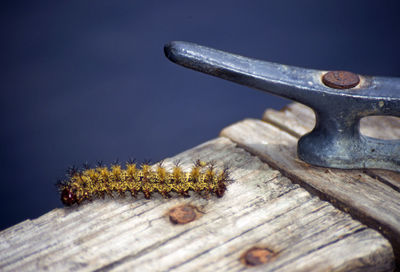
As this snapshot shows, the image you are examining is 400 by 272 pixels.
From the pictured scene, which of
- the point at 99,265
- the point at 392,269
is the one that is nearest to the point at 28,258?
the point at 99,265

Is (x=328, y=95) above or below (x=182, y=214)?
above

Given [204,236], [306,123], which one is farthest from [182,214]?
[306,123]

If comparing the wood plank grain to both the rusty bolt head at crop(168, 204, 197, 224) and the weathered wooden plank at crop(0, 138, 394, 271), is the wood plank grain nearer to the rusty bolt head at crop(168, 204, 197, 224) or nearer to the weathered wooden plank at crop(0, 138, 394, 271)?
the weathered wooden plank at crop(0, 138, 394, 271)

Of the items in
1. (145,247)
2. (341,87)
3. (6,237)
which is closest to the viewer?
(145,247)

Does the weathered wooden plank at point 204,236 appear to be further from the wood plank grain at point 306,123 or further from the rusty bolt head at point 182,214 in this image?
the wood plank grain at point 306,123

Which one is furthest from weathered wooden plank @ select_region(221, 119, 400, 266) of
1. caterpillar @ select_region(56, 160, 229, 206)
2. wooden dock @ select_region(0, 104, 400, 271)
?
caterpillar @ select_region(56, 160, 229, 206)

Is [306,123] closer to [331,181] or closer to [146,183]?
[331,181]

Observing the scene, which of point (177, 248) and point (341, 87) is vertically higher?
point (341, 87)

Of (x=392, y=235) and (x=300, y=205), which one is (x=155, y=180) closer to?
(x=300, y=205)
